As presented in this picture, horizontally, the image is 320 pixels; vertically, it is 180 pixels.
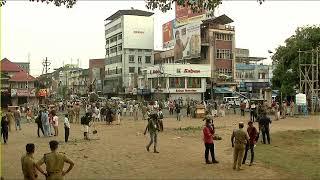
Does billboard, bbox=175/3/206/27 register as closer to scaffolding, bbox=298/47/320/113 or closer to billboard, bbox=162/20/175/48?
A: billboard, bbox=162/20/175/48

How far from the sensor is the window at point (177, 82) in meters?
68.1

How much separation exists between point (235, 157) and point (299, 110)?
1225 inches

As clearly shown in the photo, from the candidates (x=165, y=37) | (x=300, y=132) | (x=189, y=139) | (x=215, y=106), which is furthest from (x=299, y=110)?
(x=165, y=37)

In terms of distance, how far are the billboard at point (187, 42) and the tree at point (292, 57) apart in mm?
19858

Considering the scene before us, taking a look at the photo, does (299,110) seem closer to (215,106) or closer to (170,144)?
(215,106)

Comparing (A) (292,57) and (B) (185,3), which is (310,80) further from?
(B) (185,3)

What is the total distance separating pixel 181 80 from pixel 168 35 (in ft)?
69.9

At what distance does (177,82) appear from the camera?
68438 millimetres

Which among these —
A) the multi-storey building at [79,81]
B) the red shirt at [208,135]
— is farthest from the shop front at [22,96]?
the red shirt at [208,135]

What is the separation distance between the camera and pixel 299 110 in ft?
138

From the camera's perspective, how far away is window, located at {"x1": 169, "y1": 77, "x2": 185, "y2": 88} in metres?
68.1

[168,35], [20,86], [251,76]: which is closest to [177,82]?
[251,76]

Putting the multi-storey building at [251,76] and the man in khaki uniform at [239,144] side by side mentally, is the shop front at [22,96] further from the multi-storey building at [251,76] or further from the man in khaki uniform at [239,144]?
the man in khaki uniform at [239,144]

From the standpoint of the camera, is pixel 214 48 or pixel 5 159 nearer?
pixel 5 159
